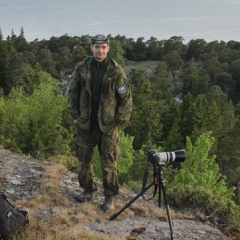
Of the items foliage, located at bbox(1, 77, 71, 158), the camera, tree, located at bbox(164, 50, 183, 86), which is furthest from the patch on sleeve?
tree, located at bbox(164, 50, 183, 86)

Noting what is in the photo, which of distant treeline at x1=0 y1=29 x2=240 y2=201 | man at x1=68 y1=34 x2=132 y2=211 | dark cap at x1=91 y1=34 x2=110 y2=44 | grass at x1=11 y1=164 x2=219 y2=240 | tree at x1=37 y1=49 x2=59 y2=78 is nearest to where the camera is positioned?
grass at x1=11 y1=164 x2=219 y2=240

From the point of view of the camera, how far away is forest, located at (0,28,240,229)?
66.0 feet

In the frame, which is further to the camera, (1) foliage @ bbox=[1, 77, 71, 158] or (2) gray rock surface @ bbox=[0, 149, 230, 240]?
(1) foliage @ bbox=[1, 77, 71, 158]

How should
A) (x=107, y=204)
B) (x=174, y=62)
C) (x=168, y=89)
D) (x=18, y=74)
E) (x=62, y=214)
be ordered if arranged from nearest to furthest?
1. (x=62, y=214)
2. (x=107, y=204)
3. (x=18, y=74)
4. (x=168, y=89)
5. (x=174, y=62)

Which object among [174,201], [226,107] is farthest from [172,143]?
[174,201]

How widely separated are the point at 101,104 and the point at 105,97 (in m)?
0.12

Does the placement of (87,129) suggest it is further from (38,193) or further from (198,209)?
(198,209)

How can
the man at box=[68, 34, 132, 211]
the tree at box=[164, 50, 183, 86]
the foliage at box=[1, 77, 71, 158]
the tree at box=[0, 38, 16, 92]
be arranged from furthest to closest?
1. the tree at box=[164, 50, 183, 86]
2. the tree at box=[0, 38, 16, 92]
3. the foliage at box=[1, 77, 71, 158]
4. the man at box=[68, 34, 132, 211]

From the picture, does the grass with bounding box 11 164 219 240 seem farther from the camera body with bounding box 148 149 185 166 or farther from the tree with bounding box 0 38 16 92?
the tree with bounding box 0 38 16 92

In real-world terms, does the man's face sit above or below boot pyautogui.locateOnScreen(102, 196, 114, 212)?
above

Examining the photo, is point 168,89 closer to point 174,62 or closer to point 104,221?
point 174,62

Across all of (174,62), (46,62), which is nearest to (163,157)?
(46,62)

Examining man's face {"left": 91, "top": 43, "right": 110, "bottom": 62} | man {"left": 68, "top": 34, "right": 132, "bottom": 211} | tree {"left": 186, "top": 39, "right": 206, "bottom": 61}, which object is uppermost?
tree {"left": 186, "top": 39, "right": 206, "bottom": 61}

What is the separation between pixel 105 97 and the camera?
561 cm
